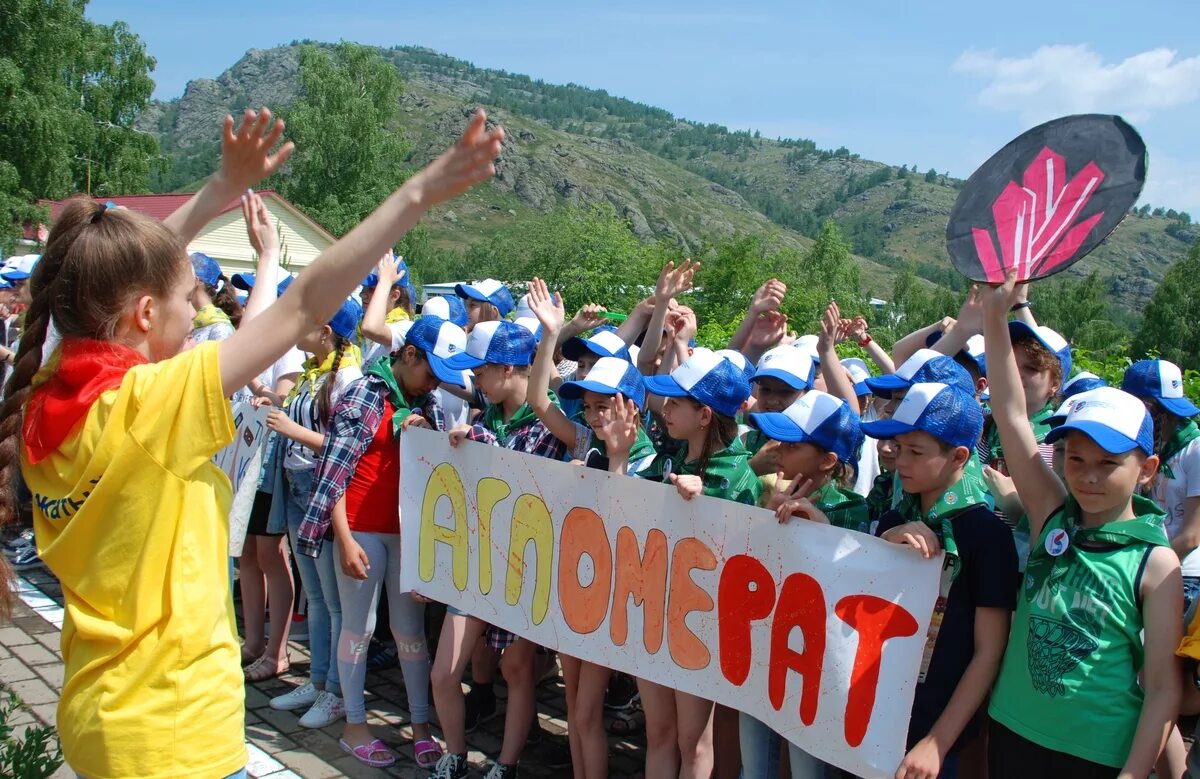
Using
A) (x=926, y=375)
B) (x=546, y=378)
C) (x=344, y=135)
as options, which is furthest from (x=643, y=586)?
(x=344, y=135)

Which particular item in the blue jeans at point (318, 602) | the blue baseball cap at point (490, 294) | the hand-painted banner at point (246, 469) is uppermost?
the blue baseball cap at point (490, 294)

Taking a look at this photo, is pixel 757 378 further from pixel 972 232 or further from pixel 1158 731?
pixel 1158 731

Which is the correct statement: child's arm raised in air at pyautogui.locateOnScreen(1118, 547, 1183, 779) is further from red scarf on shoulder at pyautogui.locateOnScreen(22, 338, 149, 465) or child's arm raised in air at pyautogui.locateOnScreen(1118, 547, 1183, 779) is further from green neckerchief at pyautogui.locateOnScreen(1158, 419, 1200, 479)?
red scarf on shoulder at pyautogui.locateOnScreen(22, 338, 149, 465)

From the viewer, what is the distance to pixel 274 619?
19.1 feet

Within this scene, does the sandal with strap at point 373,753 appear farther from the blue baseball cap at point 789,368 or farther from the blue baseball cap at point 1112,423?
the blue baseball cap at point 1112,423

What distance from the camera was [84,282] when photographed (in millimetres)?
2068

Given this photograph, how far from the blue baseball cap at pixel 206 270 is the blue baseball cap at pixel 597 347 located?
3116 mm

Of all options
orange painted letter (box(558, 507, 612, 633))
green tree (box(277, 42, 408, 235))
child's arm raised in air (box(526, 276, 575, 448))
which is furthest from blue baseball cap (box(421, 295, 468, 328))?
green tree (box(277, 42, 408, 235))

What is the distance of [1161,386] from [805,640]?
2.16m

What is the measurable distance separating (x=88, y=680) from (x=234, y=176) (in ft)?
4.12

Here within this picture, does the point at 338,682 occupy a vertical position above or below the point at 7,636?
above

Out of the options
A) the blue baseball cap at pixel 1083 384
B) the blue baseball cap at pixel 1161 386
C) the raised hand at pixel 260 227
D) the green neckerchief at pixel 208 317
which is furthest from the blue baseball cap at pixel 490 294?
the blue baseball cap at pixel 1161 386

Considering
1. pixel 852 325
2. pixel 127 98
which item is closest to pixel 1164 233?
pixel 127 98

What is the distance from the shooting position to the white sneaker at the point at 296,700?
5336 mm
